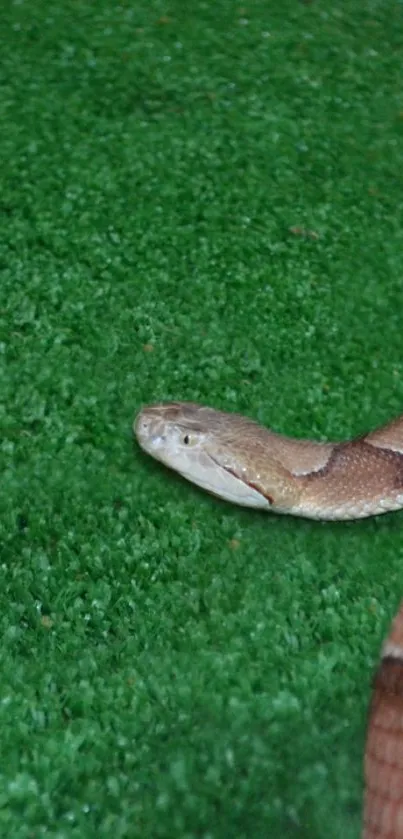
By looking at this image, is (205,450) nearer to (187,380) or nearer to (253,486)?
(253,486)

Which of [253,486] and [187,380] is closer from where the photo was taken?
[253,486]

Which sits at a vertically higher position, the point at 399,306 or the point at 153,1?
the point at 153,1

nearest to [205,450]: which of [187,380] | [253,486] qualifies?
[253,486]

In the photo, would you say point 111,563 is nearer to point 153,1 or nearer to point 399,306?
point 399,306

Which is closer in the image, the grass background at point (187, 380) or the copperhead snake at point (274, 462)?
the grass background at point (187, 380)

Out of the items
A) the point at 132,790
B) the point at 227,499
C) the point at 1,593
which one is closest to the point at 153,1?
the point at 227,499
